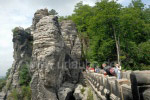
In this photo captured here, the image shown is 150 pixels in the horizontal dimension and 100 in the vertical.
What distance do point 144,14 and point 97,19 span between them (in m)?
12.3

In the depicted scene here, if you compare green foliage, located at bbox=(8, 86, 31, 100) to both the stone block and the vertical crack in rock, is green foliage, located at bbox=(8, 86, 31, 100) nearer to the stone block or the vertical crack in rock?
the vertical crack in rock

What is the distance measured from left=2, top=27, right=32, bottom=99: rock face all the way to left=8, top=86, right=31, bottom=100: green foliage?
8.54 feet

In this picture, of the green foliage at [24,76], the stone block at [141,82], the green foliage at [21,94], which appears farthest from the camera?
the green foliage at [24,76]

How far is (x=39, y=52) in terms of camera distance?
22.3m

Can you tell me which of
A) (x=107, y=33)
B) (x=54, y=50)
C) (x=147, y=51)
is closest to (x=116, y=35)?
(x=107, y=33)

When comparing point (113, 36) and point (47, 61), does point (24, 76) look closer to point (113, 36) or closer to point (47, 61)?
point (47, 61)

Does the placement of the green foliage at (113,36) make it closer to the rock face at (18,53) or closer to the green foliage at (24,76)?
the green foliage at (24,76)

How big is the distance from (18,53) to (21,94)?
8.83 metres

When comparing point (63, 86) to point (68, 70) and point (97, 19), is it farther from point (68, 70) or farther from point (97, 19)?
point (97, 19)

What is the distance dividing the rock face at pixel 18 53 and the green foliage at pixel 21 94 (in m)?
2.60

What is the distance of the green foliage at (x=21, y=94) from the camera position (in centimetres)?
3157

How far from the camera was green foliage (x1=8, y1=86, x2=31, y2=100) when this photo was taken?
104 feet

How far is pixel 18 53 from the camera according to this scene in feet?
121

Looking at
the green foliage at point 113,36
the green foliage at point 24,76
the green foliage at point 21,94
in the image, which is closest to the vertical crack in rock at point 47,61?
the green foliage at point 113,36
